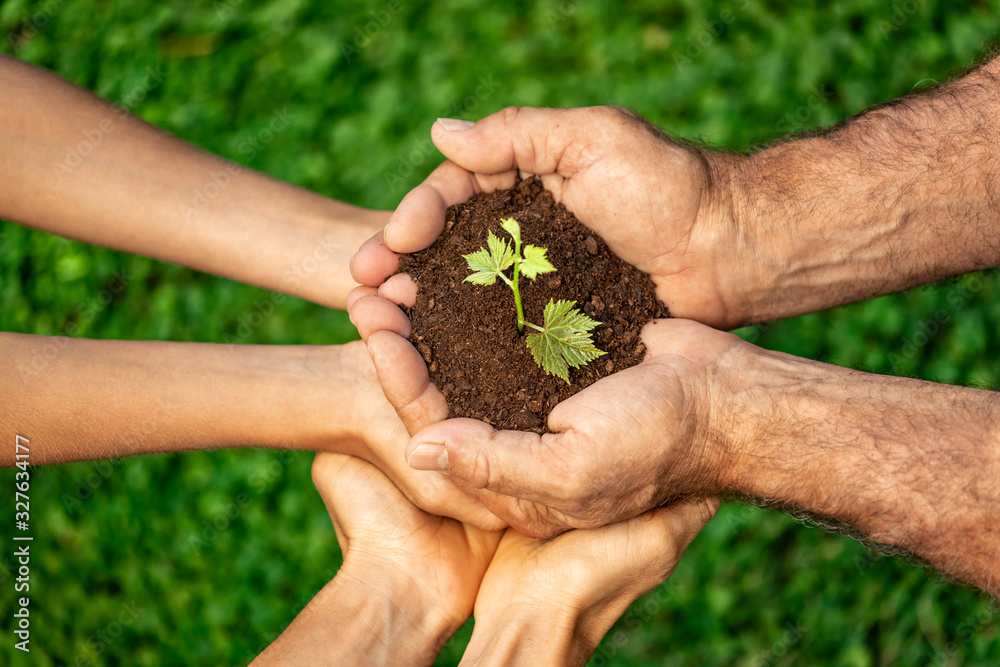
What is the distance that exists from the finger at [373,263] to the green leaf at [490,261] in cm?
39

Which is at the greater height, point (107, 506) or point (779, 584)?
point (779, 584)

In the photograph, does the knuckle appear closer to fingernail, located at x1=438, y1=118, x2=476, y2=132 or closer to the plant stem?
the plant stem

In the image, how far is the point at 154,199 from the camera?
3393 millimetres

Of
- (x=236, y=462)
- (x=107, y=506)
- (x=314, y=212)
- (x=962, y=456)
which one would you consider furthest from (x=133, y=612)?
(x=962, y=456)

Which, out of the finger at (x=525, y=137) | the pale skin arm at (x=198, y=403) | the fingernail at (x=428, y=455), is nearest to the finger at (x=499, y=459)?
the fingernail at (x=428, y=455)

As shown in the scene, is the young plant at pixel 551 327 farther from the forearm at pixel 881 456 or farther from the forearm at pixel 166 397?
the forearm at pixel 166 397

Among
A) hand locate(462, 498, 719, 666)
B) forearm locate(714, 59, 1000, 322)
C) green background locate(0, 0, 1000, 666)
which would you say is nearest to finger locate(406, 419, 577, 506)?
hand locate(462, 498, 719, 666)

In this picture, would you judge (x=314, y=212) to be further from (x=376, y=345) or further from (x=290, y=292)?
(x=376, y=345)

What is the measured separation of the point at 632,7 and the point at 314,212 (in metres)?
2.45

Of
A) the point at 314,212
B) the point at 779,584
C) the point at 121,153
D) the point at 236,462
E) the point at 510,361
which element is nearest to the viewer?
the point at 510,361

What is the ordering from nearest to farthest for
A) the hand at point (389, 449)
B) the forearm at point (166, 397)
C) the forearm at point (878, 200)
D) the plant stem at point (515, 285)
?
the plant stem at point (515, 285) → the forearm at point (166, 397) → the hand at point (389, 449) → the forearm at point (878, 200)

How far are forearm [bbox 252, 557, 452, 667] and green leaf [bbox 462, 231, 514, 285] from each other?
1267 mm

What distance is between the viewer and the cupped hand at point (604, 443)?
8.18ft

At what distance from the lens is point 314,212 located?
11.8 ft
